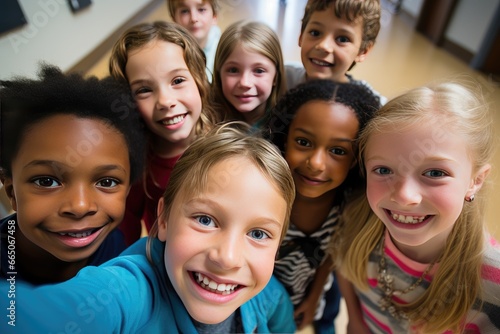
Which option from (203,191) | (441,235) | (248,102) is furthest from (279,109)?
(441,235)

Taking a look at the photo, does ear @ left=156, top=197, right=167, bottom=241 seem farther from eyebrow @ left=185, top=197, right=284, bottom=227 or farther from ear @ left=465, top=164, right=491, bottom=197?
ear @ left=465, top=164, right=491, bottom=197

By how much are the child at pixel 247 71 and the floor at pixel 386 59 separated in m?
0.03

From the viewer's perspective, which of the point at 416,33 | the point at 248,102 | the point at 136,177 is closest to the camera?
the point at 136,177

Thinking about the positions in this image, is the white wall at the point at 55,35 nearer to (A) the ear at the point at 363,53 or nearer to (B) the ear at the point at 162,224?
(B) the ear at the point at 162,224

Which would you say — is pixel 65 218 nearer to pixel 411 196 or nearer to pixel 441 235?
pixel 411 196

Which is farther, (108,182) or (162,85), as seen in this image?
(162,85)

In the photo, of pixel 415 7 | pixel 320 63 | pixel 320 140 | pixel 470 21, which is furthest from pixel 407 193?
pixel 470 21

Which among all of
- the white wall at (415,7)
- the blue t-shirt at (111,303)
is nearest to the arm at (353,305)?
the blue t-shirt at (111,303)

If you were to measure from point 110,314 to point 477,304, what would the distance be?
1.61ft

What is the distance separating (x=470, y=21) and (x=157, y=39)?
54.6 inches

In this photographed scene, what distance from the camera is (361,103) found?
17.8 inches

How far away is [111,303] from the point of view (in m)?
0.32
